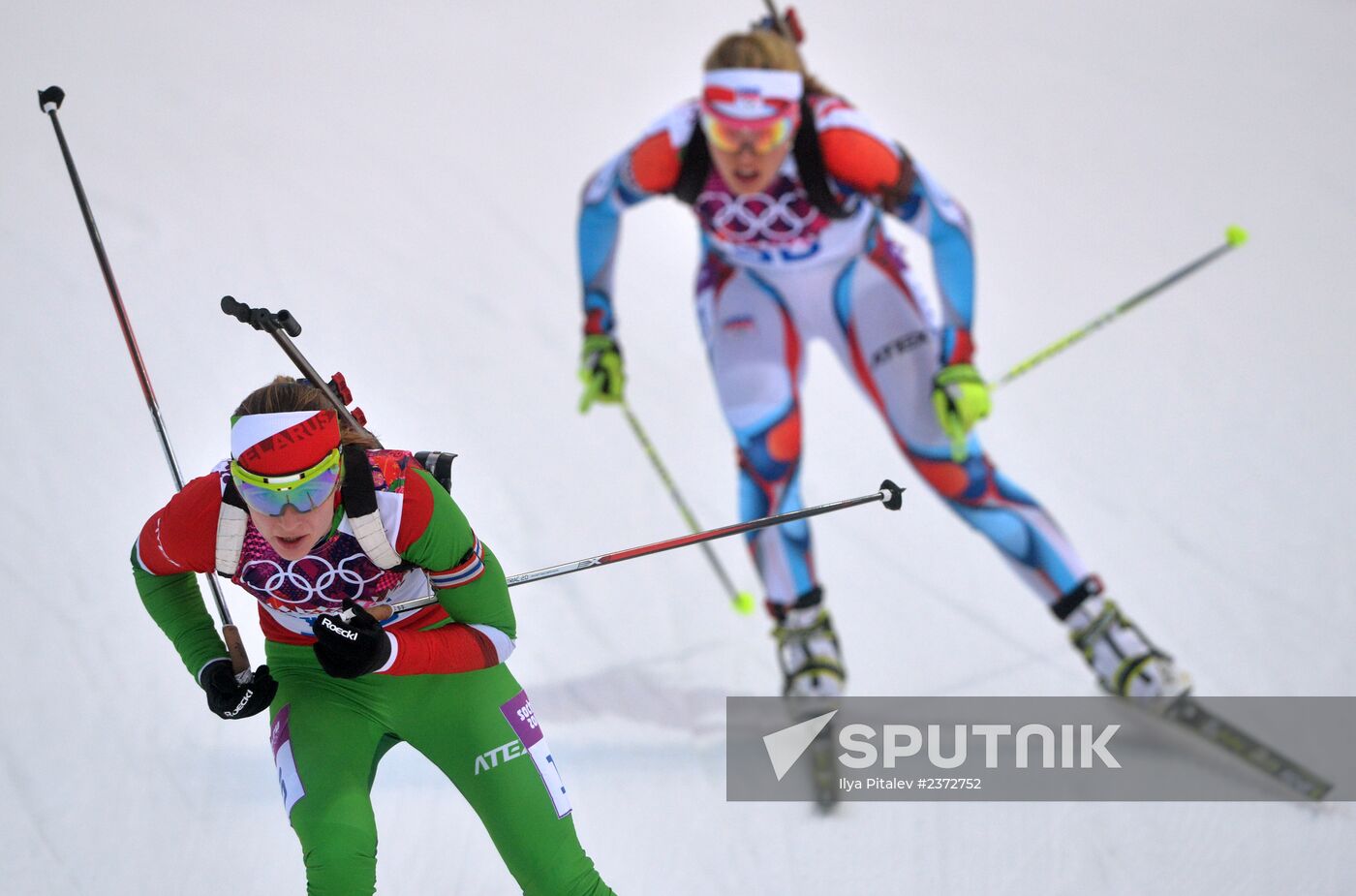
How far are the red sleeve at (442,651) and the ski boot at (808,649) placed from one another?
1848 millimetres

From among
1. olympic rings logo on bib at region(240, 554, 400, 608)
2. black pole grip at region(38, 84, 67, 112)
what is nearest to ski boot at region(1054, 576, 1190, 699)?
olympic rings logo on bib at region(240, 554, 400, 608)

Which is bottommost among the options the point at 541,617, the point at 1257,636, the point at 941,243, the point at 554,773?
the point at 1257,636

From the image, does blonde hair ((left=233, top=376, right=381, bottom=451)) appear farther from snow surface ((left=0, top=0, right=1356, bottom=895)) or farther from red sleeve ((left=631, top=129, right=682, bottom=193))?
red sleeve ((left=631, top=129, right=682, bottom=193))

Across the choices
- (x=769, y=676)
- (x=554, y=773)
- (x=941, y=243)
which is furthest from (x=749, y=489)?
(x=554, y=773)

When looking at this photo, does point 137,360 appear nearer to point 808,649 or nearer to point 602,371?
point 602,371

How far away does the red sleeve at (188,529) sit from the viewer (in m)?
3.10

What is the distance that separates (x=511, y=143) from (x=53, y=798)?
415 centimetres

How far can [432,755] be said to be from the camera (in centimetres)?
326

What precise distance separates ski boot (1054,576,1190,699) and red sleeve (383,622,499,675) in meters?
2.15

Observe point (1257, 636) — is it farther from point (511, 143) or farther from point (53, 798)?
point (511, 143)

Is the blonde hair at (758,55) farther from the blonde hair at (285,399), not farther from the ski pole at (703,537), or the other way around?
the blonde hair at (285,399)

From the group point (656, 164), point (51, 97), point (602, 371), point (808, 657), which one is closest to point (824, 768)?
point (808, 657)

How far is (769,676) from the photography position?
5.05 metres

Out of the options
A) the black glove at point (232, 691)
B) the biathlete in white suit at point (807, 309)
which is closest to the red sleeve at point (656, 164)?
the biathlete in white suit at point (807, 309)
